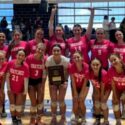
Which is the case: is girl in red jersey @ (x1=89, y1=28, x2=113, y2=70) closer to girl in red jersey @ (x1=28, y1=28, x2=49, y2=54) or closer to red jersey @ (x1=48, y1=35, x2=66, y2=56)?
red jersey @ (x1=48, y1=35, x2=66, y2=56)

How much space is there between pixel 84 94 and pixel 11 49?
1.51m

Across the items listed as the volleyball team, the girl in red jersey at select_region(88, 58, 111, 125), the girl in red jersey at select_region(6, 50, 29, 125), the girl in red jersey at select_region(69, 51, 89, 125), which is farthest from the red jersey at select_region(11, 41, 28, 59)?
the girl in red jersey at select_region(88, 58, 111, 125)

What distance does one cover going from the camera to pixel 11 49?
6.26 m

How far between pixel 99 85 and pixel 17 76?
119 centimetres

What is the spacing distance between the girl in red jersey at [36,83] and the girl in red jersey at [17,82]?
0.16m

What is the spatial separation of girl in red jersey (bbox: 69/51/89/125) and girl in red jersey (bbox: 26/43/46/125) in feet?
1.51

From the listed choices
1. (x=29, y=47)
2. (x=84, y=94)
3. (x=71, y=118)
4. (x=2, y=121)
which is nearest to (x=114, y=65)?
(x=84, y=94)

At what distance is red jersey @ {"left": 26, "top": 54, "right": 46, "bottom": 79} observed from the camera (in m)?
5.68

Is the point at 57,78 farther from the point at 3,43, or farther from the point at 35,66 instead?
the point at 3,43

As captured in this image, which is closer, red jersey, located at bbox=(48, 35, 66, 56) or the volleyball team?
the volleyball team

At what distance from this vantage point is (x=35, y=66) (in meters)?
5.68

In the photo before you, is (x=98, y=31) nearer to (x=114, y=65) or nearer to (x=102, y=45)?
(x=102, y=45)

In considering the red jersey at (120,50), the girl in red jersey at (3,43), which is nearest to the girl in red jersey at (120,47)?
the red jersey at (120,50)

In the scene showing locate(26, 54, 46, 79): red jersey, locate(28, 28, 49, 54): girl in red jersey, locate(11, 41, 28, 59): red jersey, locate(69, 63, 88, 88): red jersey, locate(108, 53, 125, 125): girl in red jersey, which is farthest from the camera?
locate(11, 41, 28, 59): red jersey
